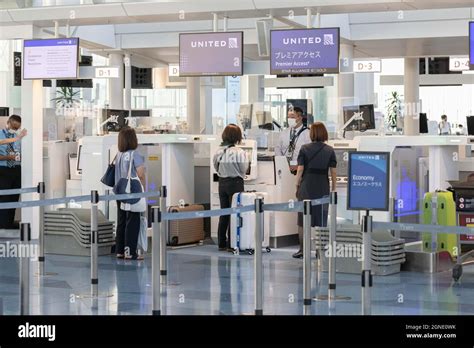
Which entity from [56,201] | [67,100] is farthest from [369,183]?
[67,100]

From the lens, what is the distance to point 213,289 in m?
9.97

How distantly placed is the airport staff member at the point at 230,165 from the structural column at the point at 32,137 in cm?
292

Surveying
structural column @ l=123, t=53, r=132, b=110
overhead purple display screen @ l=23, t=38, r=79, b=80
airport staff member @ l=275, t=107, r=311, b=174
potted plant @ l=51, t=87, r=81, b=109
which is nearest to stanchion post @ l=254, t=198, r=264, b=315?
airport staff member @ l=275, t=107, r=311, b=174

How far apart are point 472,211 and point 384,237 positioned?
1021 mm

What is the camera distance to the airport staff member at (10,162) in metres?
14.8

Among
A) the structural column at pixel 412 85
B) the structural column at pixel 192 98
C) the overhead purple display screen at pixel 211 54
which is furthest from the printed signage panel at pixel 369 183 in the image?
the structural column at pixel 192 98

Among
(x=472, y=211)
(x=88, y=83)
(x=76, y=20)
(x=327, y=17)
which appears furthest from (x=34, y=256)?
(x=88, y=83)

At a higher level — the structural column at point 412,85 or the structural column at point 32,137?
the structural column at point 412,85

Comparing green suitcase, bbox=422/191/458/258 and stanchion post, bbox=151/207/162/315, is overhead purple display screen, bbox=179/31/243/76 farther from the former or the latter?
stanchion post, bbox=151/207/162/315

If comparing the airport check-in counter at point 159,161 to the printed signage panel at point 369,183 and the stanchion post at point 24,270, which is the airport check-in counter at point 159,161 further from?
the stanchion post at point 24,270

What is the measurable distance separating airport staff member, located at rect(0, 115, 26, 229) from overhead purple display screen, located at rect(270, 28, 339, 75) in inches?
155

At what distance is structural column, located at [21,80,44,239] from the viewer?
1438cm
